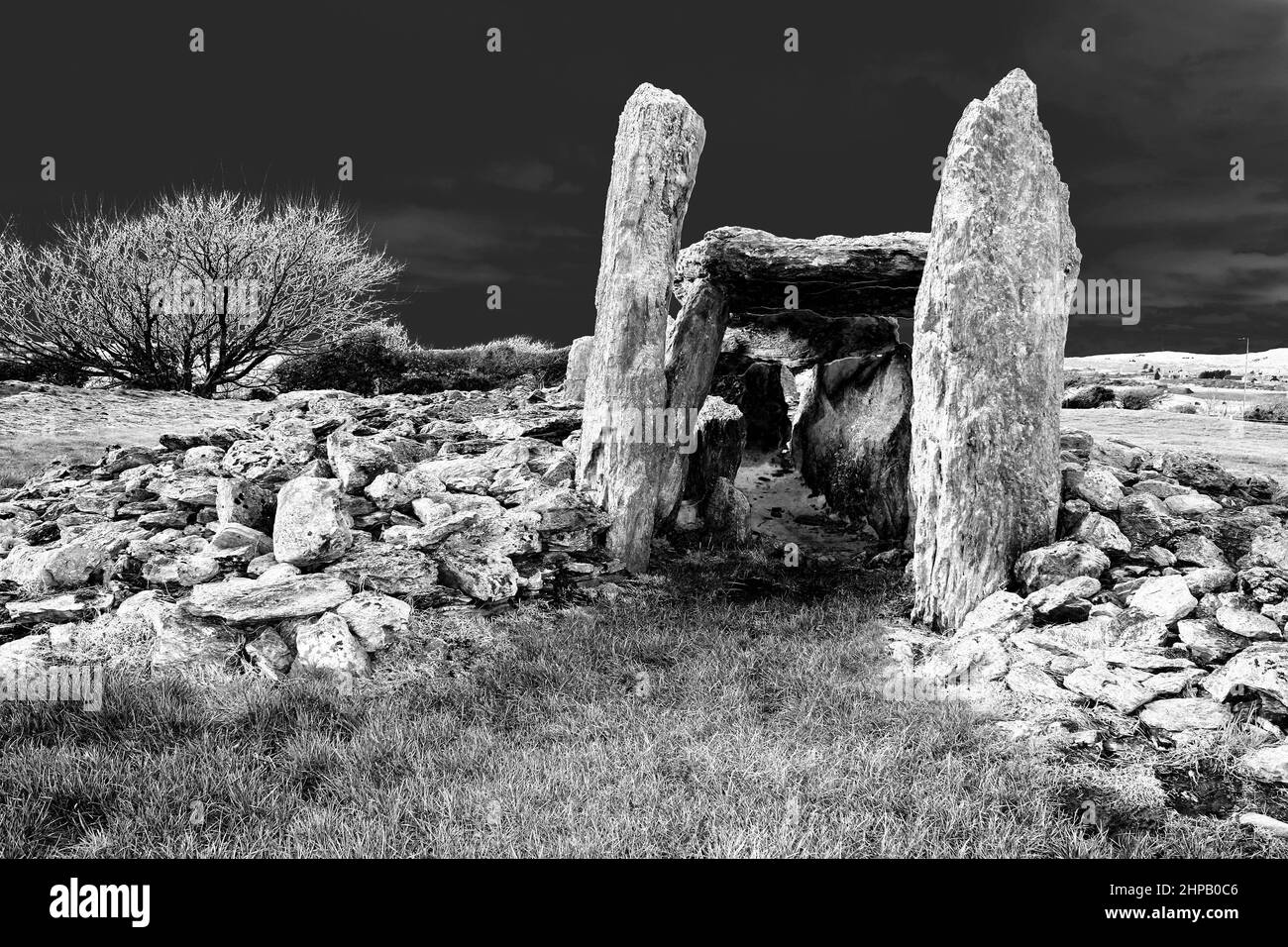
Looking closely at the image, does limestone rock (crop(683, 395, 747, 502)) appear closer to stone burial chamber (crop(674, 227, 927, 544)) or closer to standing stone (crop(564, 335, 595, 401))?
stone burial chamber (crop(674, 227, 927, 544))

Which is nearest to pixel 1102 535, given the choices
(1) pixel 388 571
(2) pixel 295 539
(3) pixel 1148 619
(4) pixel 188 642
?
(3) pixel 1148 619

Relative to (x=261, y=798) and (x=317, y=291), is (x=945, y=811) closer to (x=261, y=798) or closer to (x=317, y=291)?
(x=261, y=798)

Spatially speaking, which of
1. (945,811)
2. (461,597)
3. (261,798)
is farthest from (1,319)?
(945,811)

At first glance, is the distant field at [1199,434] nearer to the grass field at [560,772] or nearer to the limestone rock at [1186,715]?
the limestone rock at [1186,715]

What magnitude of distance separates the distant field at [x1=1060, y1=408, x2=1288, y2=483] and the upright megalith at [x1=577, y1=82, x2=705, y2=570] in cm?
874

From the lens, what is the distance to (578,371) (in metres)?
16.1

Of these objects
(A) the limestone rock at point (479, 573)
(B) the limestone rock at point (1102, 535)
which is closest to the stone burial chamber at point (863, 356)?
(B) the limestone rock at point (1102, 535)

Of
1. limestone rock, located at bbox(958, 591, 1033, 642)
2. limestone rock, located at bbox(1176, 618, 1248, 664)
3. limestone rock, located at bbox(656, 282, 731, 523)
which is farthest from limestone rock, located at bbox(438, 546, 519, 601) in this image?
limestone rock, located at bbox(1176, 618, 1248, 664)

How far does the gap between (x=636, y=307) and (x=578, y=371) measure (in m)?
6.13

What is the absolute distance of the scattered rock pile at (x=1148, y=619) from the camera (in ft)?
21.5

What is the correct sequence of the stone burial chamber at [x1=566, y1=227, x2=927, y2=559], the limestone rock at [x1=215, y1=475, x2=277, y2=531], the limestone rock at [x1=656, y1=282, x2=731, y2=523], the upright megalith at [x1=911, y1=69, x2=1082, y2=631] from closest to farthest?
the upright megalith at [x1=911, y1=69, x2=1082, y2=631] < the limestone rock at [x1=215, y1=475, x2=277, y2=531] < the limestone rock at [x1=656, y1=282, x2=731, y2=523] < the stone burial chamber at [x1=566, y1=227, x2=927, y2=559]

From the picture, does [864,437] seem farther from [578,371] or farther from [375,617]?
[375,617]

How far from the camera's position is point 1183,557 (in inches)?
351

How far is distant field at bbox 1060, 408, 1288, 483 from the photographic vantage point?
1534cm
